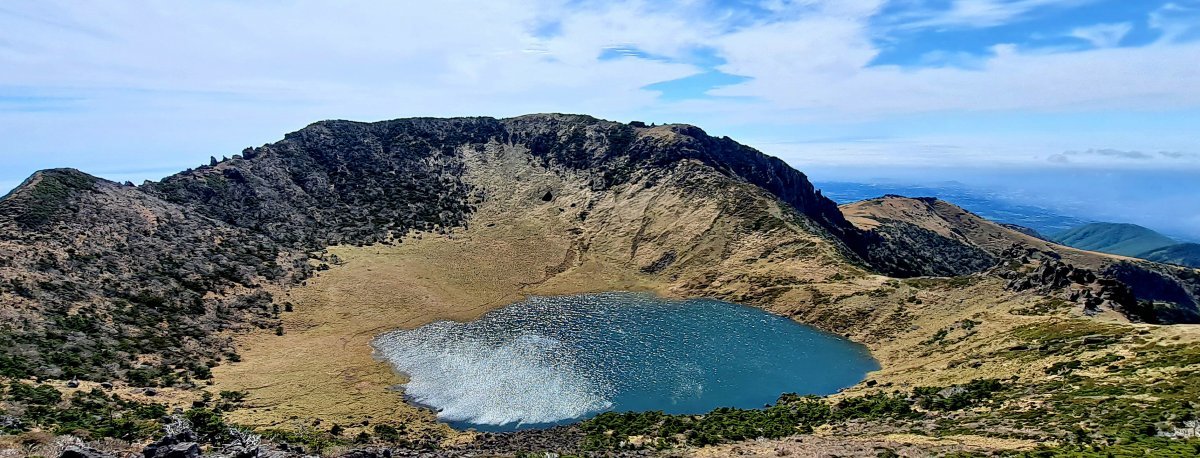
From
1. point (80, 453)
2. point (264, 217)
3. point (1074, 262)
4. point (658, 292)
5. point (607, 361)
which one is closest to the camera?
point (80, 453)

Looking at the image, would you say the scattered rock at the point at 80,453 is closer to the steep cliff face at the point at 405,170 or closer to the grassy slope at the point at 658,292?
the grassy slope at the point at 658,292

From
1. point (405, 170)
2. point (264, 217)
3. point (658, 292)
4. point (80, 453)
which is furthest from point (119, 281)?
point (405, 170)

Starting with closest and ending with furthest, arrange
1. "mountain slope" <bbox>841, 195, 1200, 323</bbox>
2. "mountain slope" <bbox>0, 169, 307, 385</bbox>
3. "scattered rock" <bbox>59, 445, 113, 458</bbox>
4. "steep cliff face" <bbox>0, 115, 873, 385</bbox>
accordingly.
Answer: "scattered rock" <bbox>59, 445, 113, 458</bbox> → "mountain slope" <bbox>0, 169, 307, 385</bbox> → "steep cliff face" <bbox>0, 115, 873, 385</bbox> → "mountain slope" <bbox>841, 195, 1200, 323</bbox>

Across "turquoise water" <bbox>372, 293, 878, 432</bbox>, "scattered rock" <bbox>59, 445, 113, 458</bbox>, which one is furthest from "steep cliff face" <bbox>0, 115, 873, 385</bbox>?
"scattered rock" <bbox>59, 445, 113, 458</bbox>

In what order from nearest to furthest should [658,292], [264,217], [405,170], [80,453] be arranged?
[80,453]
[658,292]
[264,217]
[405,170]

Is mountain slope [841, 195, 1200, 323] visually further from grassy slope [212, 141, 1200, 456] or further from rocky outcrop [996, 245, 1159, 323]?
grassy slope [212, 141, 1200, 456]

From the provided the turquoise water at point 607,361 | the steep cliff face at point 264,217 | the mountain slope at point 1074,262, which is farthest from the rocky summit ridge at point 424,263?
the turquoise water at point 607,361

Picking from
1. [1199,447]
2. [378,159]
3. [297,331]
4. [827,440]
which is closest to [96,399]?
[297,331]

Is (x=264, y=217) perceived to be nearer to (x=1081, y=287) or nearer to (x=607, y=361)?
(x=607, y=361)
